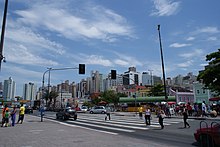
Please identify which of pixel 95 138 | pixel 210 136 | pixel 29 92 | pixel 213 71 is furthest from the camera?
pixel 29 92

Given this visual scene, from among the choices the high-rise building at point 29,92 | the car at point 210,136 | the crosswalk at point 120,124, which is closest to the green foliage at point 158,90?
the crosswalk at point 120,124

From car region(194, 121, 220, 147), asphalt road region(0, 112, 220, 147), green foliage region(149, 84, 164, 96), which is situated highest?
green foliage region(149, 84, 164, 96)

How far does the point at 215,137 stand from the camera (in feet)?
27.5

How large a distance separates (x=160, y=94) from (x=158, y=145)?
55.2 metres

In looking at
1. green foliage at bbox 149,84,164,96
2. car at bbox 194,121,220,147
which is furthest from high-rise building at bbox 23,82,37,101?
car at bbox 194,121,220,147

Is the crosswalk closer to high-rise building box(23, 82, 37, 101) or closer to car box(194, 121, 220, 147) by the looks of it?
car box(194, 121, 220, 147)

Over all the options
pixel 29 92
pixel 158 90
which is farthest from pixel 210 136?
pixel 29 92

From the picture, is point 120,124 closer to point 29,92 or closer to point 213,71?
point 213,71

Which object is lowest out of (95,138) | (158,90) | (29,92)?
(95,138)

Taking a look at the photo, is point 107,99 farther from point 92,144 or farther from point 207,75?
point 92,144

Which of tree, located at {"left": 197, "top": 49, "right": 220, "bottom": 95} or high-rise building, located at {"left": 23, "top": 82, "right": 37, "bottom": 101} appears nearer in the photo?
tree, located at {"left": 197, "top": 49, "right": 220, "bottom": 95}

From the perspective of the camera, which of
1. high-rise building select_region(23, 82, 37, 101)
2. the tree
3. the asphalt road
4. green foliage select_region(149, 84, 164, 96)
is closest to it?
the asphalt road

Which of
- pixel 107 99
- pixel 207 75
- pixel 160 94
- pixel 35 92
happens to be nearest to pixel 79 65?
pixel 207 75

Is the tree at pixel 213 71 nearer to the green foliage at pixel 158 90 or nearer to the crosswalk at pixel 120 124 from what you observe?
the crosswalk at pixel 120 124
